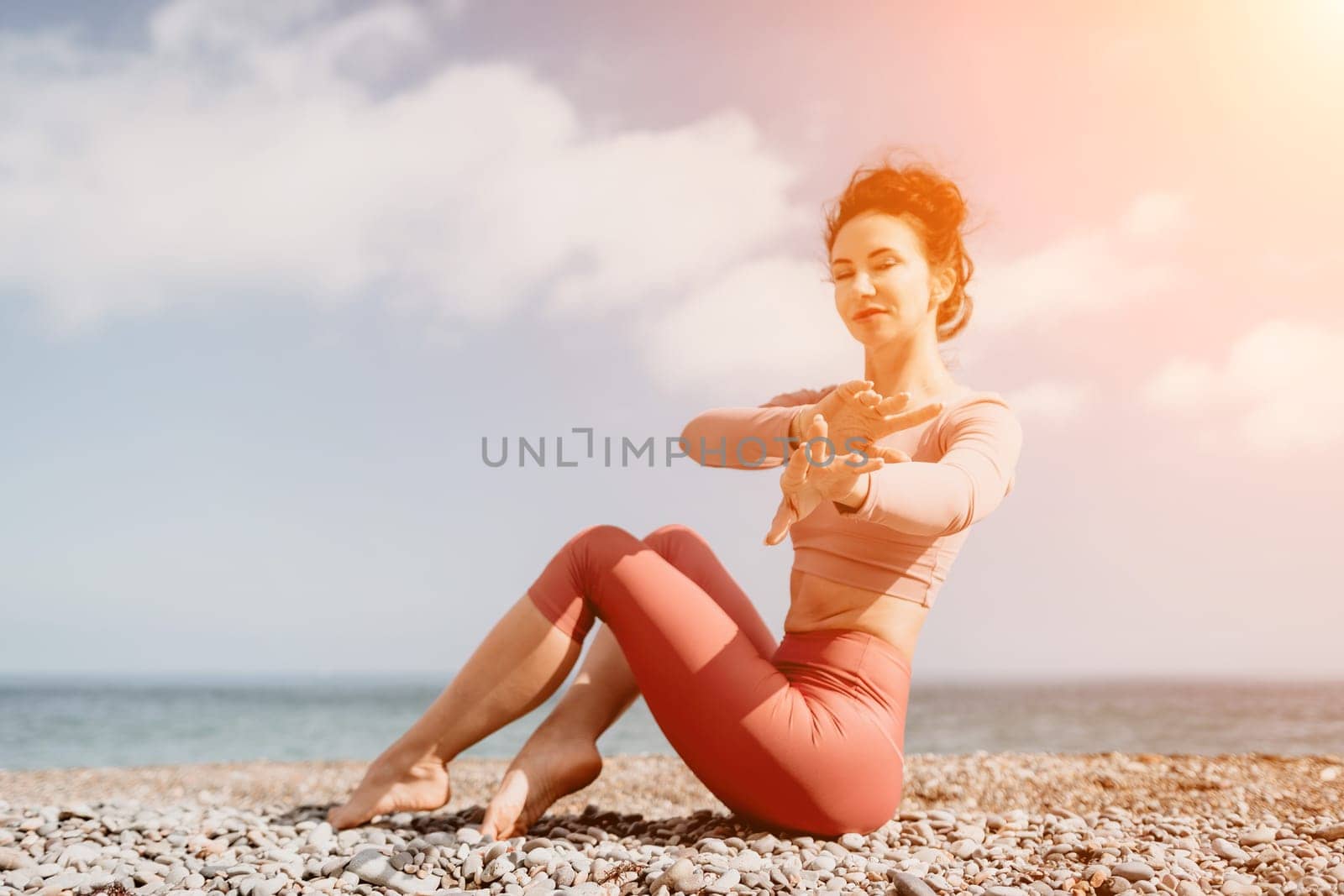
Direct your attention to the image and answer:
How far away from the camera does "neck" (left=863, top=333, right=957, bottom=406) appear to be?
11.1ft

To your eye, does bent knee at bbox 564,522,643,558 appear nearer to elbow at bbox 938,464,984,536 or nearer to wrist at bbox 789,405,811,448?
wrist at bbox 789,405,811,448

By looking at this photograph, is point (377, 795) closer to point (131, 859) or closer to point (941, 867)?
point (131, 859)

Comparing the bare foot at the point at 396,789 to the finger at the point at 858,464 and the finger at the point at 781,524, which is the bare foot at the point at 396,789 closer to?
the finger at the point at 781,524

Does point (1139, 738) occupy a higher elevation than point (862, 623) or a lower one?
lower

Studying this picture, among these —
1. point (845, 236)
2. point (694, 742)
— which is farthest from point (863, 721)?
point (845, 236)

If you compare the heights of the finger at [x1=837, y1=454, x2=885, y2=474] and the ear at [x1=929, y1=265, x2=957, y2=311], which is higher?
the ear at [x1=929, y1=265, x2=957, y2=311]

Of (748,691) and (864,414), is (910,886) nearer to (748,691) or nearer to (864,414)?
(748,691)

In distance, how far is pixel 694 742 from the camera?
3.14 metres

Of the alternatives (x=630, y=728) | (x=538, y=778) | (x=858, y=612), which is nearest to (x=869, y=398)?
(x=858, y=612)

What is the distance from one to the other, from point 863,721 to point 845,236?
1.73 m

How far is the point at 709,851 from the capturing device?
3006 millimetres

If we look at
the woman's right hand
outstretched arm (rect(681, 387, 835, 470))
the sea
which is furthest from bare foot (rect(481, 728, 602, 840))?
the sea

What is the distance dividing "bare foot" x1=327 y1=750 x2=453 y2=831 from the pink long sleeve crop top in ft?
5.08

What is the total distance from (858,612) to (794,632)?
29 cm
